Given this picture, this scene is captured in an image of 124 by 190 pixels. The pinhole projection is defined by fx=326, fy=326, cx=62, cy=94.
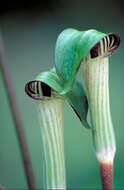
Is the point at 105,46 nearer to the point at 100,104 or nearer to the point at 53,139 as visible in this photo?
the point at 100,104

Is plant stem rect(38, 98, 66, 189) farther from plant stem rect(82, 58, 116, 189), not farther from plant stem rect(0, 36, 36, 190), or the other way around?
plant stem rect(0, 36, 36, 190)

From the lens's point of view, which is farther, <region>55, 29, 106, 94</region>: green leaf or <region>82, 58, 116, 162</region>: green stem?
<region>82, 58, 116, 162</region>: green stem

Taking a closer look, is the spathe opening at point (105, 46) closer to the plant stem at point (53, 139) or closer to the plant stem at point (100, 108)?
the plant stem at point (100, 108)

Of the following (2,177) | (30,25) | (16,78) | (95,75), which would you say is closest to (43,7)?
(30,25)

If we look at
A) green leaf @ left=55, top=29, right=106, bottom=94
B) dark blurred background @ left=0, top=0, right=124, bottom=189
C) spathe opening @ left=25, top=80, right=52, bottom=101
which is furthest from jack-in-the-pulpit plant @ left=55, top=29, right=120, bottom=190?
dark blurred background @ left=0, top=0, right=124, bottom=189

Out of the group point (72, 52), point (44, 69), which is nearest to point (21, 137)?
point (72, 52)

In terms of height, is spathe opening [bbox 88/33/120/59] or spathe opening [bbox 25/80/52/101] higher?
spathe opening [bbox 88/33/120/59]

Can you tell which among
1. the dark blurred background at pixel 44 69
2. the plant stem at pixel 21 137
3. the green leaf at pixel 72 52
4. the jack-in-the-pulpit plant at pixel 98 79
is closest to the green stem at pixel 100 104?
the jack-in-the-pulpit plant at pixel 98 79
